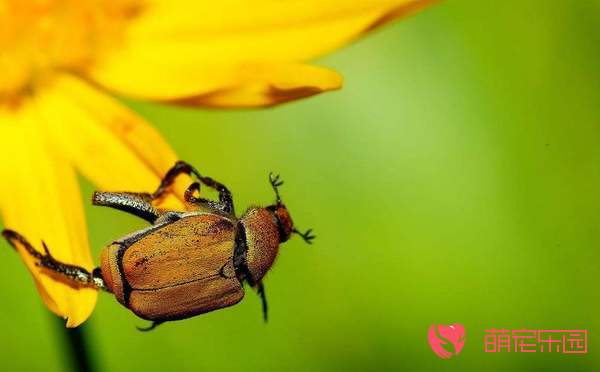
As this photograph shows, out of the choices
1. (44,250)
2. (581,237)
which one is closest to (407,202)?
(581,237)

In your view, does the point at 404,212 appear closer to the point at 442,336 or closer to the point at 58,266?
the point at 442,336

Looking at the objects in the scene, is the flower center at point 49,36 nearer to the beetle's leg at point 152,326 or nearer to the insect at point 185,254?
the insect at point 185,254

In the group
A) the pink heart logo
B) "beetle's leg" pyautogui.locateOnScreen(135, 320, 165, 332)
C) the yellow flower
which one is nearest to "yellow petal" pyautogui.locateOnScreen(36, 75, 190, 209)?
the yellow flower

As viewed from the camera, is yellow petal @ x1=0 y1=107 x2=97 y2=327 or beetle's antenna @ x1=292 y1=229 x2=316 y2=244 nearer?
yellow petal @ x1=0 y1=107 x2=97 y2=327

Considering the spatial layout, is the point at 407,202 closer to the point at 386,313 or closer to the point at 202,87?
the point at 386,313

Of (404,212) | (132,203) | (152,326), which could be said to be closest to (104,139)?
(132,203)

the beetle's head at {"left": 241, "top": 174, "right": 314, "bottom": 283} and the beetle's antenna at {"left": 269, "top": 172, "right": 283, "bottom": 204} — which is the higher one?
the beetle's antenna at {"left": 269, "top": 172, "right": 283, "bottom": 204}

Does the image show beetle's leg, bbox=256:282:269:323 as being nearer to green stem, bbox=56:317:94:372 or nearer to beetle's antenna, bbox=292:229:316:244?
beetle's antenna, bbox=292:229:316:244
